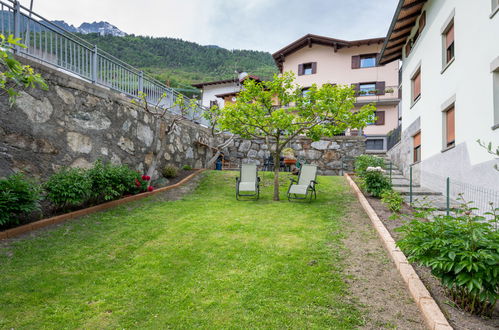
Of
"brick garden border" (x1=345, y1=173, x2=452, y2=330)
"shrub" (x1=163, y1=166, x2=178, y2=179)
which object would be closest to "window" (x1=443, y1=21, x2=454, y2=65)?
"brick garden border" (x1=345, y1=173, x2=452, y2=330)

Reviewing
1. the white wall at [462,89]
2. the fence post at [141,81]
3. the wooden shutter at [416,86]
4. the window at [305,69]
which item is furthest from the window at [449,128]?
the window at [305,69]

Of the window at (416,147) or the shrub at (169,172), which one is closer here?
the shrub at (169,172)

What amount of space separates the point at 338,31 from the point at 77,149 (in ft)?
→ 106

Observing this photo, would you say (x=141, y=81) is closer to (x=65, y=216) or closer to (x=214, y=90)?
(x=65, y=216)

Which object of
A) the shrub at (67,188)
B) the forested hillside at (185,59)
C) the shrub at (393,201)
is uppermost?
the forested hillside at (185,59)

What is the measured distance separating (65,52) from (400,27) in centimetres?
1131

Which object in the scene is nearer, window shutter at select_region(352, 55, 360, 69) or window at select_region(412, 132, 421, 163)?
window at select_region(412, 132, 421, 163)

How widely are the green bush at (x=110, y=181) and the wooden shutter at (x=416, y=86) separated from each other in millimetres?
10205

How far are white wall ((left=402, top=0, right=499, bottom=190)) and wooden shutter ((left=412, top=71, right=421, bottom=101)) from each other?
0.87 m

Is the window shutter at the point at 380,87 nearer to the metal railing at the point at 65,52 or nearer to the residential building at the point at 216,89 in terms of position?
the residential building at the point at 216,89

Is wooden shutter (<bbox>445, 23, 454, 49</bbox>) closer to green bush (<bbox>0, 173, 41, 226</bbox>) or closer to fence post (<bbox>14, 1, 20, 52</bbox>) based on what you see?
fence post (<bbox>14, 1, 20, 52</bbox>)

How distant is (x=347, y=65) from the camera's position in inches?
990

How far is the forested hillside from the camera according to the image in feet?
110

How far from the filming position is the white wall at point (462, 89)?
5898 mm
